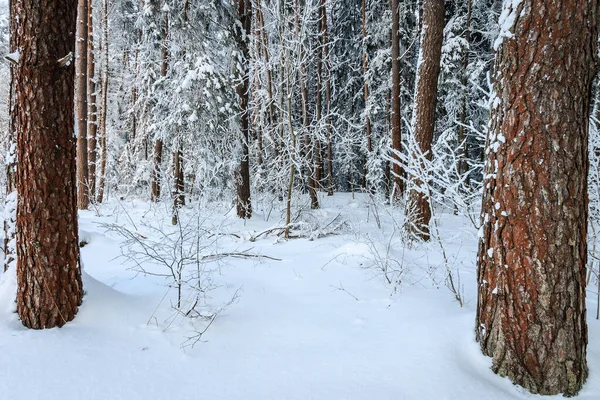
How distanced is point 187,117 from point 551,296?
7.74 meters

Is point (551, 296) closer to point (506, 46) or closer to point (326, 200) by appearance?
point (506, 46)

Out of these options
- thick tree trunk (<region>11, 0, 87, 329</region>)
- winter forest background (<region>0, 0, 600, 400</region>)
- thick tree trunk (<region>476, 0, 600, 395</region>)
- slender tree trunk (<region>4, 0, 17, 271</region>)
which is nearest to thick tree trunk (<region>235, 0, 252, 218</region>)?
winter forest background (<region>0, 0, 600, 400</region>)

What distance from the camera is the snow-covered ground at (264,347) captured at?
2027mm

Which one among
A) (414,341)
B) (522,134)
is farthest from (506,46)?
(414,341)

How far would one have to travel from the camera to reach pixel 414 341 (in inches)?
101

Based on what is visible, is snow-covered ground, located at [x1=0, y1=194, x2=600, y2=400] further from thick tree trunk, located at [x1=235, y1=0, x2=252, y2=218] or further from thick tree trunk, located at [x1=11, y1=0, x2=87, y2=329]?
thick tree trunk, located at [x1=235, y1=0, x2=252, y2=218]

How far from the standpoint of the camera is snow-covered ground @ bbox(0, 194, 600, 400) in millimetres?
2027

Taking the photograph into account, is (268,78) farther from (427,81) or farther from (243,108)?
(427,81)

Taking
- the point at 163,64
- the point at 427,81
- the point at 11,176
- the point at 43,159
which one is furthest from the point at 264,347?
the point at 163,64

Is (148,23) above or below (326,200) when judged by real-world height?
above

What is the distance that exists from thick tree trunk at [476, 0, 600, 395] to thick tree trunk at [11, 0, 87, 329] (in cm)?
310

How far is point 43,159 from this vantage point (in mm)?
2371

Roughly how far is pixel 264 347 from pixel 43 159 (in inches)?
83.1

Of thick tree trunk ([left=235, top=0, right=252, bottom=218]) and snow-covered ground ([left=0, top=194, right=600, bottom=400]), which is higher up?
thick tree trunk ([left=235, top=0, right=252, bottom=218])
